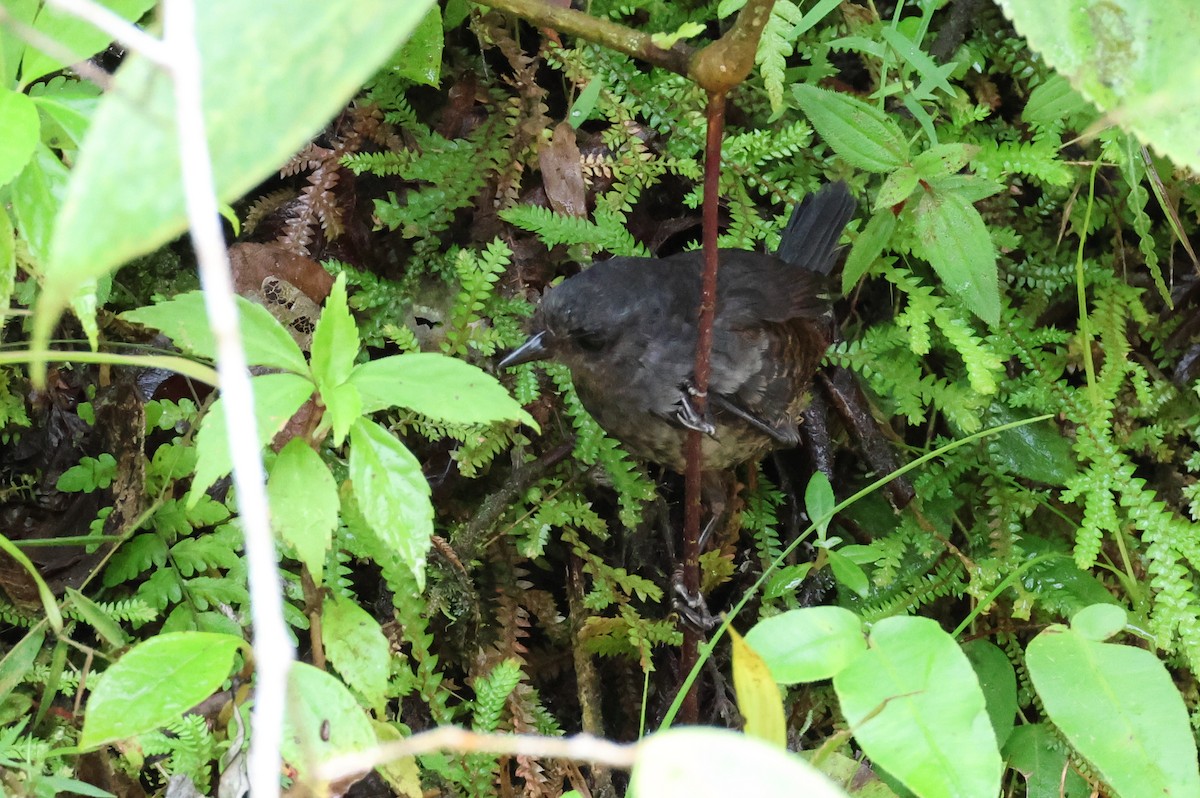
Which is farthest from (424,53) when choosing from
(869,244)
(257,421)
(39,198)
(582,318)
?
(257,421)

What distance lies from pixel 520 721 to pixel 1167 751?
1.29 meters

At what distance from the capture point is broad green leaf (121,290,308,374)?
1.32m

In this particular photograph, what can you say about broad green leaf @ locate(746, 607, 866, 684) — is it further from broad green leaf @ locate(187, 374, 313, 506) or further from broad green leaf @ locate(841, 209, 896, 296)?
broad green leaf @ locate(841, 209, 896, 296)

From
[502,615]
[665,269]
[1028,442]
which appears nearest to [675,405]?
[665,269]

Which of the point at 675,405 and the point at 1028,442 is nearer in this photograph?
the point at 675,405

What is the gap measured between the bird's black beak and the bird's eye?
0.26ft

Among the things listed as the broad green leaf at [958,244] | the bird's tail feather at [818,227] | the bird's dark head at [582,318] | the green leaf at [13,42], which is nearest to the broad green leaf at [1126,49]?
the broad green leaf at [958,244]

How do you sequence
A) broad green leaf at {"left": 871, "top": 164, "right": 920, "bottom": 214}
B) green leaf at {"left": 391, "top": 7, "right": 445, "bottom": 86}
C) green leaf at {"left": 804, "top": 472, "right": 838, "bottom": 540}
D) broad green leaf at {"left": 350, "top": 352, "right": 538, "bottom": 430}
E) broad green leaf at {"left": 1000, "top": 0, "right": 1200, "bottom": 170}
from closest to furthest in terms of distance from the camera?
1. broad green leaf at {"left": 1000, "top": 0, "right": 1200, "bottom": 170}
2. broad green leaf at {"left": 350, "top": 352, "right": 538, "bottom": 430}
3. green leaf at {"left": 804, "top": 472, "right": 838, "bottom": 540}
4. broad green leaf at {"left": 871, "top": 164, "right": 920, "bottom": 214}
5. green leaf at {"left": 391, "top": 7, "right": 445, "bottom": 86}

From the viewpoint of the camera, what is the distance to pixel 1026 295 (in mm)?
2750

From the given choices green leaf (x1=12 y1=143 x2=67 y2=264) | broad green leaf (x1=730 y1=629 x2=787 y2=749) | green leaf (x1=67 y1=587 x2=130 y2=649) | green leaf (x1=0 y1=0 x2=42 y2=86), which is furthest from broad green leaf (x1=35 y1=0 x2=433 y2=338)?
green leaf (x1=67 y1=587 x2=130 y2=649)

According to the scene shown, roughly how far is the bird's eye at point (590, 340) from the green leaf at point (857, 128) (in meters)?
0.70

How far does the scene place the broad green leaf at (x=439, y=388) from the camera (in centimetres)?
129

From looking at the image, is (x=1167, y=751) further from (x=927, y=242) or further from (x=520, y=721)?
(x=520, y=721)

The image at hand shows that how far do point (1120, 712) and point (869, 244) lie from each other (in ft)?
4.44
